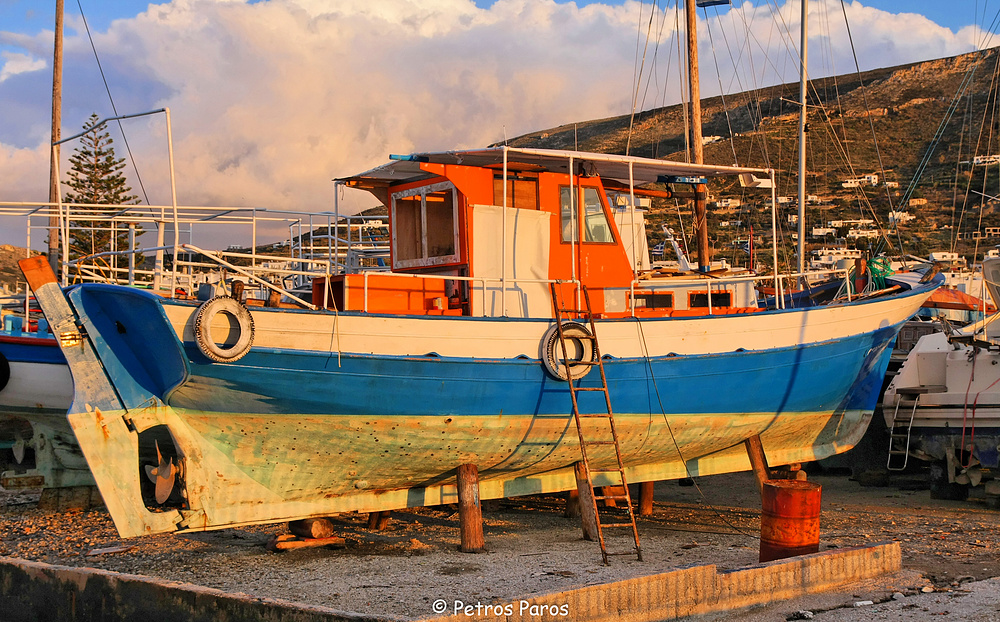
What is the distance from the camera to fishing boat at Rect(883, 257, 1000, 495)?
40.0 feet

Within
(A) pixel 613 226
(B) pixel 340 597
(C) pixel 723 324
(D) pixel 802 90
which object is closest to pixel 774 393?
(C) pixel 723 324

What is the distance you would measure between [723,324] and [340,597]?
5.64 metres

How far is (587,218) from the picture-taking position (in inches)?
434

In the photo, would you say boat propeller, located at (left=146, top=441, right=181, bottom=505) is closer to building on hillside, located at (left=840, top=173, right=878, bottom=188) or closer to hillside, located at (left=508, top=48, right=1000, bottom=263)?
hillside, located at (left=508, top=48, right=1000, bottom=263)

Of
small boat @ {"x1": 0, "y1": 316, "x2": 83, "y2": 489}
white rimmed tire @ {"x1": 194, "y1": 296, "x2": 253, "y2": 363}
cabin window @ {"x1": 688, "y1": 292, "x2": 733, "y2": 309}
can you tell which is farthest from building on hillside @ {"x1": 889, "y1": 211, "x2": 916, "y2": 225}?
white rimmed tire @ {"x1": 194, "y1": 296, "x2": 253, "y2": 363}

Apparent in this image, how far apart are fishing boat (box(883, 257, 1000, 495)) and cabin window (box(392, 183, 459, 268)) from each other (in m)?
7.74

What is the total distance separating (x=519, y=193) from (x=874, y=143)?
65.5m

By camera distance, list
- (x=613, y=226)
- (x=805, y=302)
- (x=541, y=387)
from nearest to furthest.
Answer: (x=541, y=387) → (x=613, y=226) → (x=805, y=302)

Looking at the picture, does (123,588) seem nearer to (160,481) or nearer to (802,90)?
(160,481)

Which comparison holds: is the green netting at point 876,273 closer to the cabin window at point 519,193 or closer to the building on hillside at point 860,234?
the cabin window at point 519,193

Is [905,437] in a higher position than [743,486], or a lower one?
higher

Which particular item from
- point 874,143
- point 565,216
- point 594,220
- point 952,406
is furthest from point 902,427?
point 874,143

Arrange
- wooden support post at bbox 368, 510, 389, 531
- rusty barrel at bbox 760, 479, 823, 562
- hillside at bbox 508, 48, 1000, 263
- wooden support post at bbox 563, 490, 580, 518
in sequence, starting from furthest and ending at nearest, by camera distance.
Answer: hillside at bbox 508, 48, 1000, 263, wooden support post at bbox 563, 490, 580, 518, wooden support post at bbox 368, 510, 389, 531, rusty barrel at bbox 760, 479, 823, 562

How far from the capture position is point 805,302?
1489 centimetres
